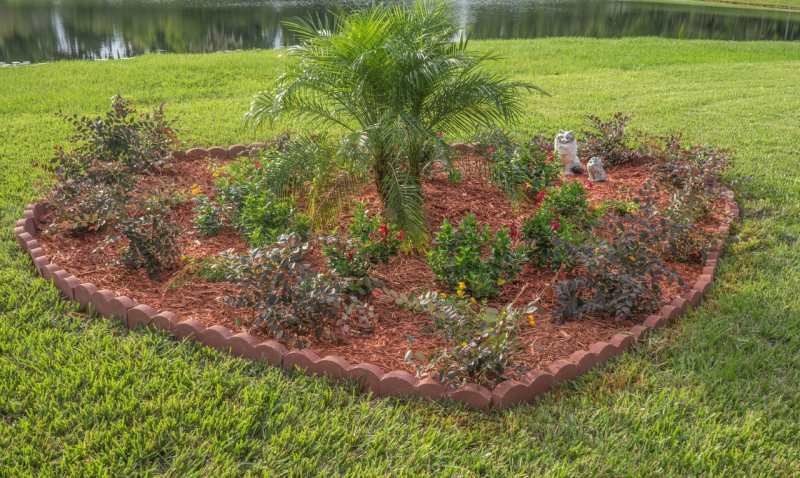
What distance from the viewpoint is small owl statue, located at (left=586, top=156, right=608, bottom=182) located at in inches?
248

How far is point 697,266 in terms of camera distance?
15.7 feet

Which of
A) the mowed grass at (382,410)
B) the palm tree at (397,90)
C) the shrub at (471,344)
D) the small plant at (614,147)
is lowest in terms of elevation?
the mowed grass at (382,410)

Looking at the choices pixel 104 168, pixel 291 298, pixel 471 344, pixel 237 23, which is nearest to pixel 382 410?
pixel 471 344

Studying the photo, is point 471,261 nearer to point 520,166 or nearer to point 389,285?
point 389,285

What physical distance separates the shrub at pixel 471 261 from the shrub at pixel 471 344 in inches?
21.1

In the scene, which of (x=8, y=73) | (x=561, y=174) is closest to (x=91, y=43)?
(x=8, y=73)

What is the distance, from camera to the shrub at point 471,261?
418 centimetres

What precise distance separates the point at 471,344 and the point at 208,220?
250cm

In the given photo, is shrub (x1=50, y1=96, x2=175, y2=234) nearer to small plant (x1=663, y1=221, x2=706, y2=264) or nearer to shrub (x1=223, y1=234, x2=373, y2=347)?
shrub (x1=223, y1=234, x2=373, y2=347)

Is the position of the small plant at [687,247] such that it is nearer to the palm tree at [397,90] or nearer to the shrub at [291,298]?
the palm tree at [397,90]

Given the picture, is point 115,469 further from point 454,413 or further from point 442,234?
point 442,234

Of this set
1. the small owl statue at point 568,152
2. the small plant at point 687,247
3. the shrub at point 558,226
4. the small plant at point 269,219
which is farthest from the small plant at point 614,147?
the small plant at point 269,219

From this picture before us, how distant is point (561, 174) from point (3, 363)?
4.78 m

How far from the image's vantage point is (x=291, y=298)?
12.2 ft
